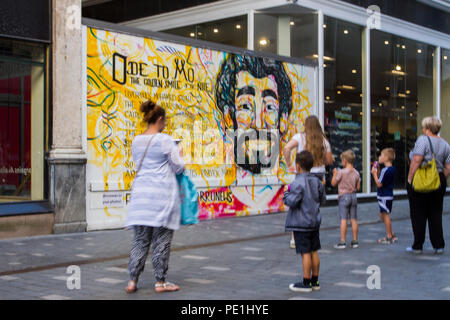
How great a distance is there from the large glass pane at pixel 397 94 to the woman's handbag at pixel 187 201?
12.2 metres

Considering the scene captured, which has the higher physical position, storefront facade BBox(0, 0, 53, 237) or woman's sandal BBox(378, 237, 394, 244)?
storefront facade BBox(0, 0, 53, 237)

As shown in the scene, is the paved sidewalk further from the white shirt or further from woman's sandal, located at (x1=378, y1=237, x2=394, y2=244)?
the white shirt

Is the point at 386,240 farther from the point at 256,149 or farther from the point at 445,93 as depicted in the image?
the point at 445,93

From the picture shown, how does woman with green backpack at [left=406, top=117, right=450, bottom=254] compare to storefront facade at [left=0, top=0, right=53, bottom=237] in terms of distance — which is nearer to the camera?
woman with green backpack at [left=406, top=117, right=450, bottom=254]

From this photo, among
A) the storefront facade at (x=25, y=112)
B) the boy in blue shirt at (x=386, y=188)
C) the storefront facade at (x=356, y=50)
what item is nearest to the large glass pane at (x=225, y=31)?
the storefront facade at (x=356, y=50)

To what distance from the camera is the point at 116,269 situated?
711cm

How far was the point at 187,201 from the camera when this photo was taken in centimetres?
598

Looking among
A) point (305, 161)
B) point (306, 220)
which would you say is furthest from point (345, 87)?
point (306, 220)

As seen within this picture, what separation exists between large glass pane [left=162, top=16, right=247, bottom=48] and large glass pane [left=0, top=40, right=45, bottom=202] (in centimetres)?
609

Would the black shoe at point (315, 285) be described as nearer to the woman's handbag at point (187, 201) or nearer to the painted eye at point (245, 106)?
the woman's handbag at point (187, 201)

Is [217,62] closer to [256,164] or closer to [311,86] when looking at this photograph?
[256,164]

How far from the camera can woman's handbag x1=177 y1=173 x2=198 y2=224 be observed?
19.5 ft

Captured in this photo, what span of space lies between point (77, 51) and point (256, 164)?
496 cm

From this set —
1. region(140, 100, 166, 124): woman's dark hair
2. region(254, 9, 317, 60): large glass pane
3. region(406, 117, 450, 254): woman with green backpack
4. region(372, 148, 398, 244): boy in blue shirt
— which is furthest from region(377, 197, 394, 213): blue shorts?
region(254, 9, 317, 60): large glass pane
